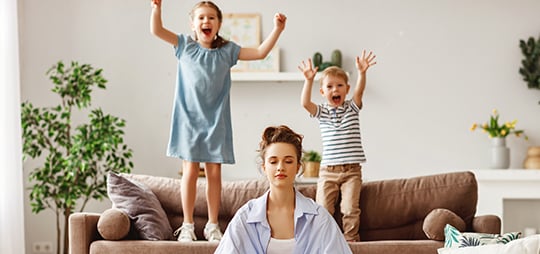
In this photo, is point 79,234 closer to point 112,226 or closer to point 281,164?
point 112,226

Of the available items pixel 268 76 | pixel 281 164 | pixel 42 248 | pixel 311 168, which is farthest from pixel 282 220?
pixel 42 248

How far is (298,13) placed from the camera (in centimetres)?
642

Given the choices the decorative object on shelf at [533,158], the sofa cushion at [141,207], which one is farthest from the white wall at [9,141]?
the decorative object on shelf at [533,158]

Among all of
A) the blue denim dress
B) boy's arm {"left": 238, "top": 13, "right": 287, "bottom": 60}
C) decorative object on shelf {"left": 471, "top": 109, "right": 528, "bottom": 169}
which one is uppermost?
boy's arm {"left": 238, "top": 13, "right": 287, "bottom": 60}

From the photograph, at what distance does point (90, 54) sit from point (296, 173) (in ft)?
11.7

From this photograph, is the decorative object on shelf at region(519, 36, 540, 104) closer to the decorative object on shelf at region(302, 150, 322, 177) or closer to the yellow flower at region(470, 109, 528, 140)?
the yellow flower at region(470, 109, 528, 140)

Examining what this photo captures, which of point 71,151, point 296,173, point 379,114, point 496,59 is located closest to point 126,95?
point 71,151

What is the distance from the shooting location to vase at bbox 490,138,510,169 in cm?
622

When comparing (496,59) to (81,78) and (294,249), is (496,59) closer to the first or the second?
(81,78)

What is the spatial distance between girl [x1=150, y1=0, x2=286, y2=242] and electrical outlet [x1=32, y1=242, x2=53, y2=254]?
261 cm

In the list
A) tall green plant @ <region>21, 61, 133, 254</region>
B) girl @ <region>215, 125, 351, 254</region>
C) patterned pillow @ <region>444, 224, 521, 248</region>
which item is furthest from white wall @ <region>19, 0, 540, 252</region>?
girl @ <region>215, 125, 351, 254</region>

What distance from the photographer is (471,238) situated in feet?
11.8

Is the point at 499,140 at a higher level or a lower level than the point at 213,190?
higher

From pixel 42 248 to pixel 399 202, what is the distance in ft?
Answer: 11.0
